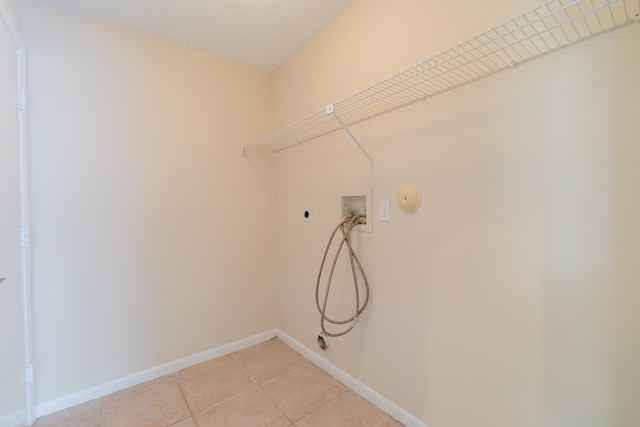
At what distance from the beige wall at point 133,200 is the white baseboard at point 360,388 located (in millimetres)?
542

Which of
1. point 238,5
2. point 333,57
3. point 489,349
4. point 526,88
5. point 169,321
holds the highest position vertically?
point 238,5

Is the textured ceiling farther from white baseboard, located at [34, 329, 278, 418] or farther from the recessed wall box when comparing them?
white baseboard, located at [34, 329, 278, 418]

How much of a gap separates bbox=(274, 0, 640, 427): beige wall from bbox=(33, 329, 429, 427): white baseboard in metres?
0.07

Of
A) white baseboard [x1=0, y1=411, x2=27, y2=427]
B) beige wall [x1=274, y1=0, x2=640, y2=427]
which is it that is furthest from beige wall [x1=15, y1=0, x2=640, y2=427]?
white baseboard [x1=0, y1=411, x2=27, y2=427]

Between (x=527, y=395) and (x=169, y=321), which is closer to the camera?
(x=527, y=395)

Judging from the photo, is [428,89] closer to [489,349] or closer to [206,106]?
[489,349]

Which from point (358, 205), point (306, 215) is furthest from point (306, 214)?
point (358, 205)

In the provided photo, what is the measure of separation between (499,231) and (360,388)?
1.34m

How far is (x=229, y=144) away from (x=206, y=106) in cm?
34

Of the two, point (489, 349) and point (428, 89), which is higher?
point (428, 89)

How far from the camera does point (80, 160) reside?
174cm

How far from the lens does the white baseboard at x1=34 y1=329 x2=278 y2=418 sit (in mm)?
1671

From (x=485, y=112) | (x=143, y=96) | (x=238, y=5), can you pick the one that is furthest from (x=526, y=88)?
(x=143, y=96)

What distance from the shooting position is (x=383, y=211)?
161 centimetres
